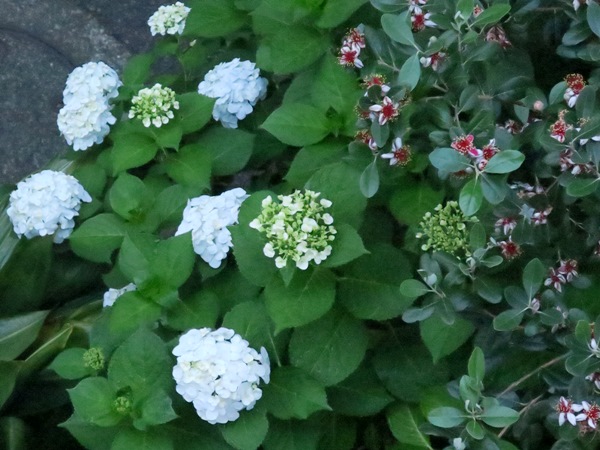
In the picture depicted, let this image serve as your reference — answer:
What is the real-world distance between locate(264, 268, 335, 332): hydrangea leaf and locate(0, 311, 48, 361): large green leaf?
25.6 inches

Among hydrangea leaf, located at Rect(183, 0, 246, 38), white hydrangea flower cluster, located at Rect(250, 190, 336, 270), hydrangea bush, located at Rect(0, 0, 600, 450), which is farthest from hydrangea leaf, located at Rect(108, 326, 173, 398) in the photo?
hydrangea leaf, located at Rect(183, 0, 246, 38)

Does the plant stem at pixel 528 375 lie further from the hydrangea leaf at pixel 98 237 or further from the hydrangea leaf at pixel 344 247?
the hydrangea leaf at pixel 98 237

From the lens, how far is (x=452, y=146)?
1204 millimetres

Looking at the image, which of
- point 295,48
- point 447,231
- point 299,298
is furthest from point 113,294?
point 447,231

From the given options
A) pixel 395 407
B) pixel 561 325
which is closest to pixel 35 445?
pixel 395 407

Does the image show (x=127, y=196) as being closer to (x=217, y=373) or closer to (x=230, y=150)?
(x=230, y=150)

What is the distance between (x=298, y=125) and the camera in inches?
61.7

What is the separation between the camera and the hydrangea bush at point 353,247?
1.25 m

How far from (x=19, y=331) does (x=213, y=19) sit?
75 cm

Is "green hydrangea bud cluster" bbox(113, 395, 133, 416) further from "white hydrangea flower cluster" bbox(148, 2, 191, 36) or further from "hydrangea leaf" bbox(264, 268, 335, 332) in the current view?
"white hydrangea flower cluster" bbox(148, 2, 191, 36)

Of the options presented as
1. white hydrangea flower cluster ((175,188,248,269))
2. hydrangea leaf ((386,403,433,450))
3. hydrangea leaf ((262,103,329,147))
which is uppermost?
hydrangea leaf ((262,103,329,147))

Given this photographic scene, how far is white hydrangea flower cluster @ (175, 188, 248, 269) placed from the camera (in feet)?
4.86

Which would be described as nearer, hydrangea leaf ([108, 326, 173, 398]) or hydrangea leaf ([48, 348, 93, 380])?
Result: hydrangea leaf ([108, 326, 173, 398])

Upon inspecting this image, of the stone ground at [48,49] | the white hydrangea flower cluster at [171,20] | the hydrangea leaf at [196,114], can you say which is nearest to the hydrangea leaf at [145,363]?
the hydrangea leaf at [196,114]
